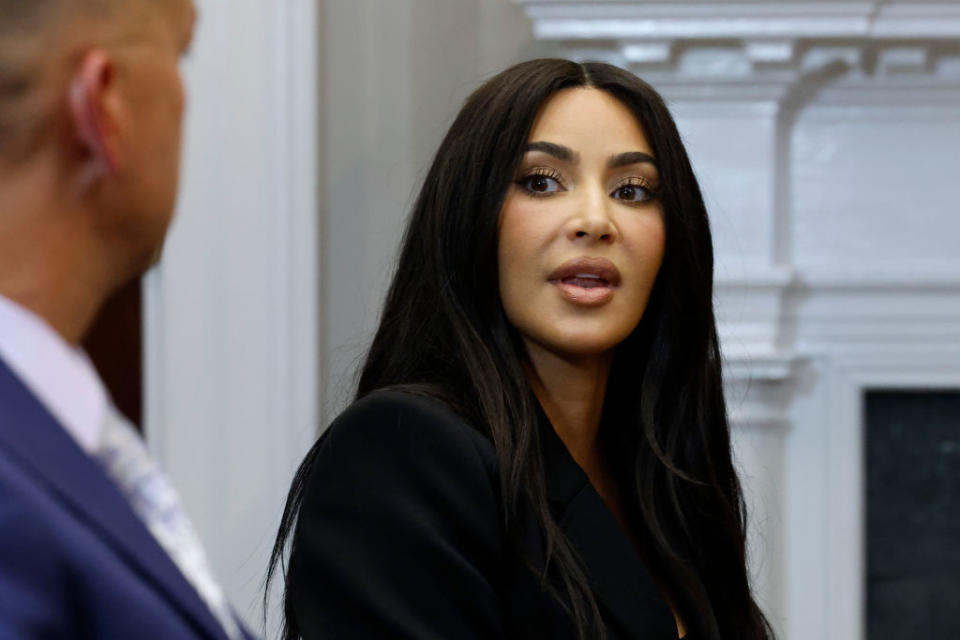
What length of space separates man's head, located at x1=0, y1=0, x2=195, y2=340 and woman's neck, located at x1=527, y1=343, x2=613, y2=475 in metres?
0.82

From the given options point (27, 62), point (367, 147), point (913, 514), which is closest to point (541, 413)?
point (27, 62)

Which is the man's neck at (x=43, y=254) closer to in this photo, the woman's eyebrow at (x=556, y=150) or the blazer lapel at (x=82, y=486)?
the blazer lapel at (x=82, y=486)

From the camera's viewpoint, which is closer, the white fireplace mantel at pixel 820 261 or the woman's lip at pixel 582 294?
the woman's lip at pixel 582 294

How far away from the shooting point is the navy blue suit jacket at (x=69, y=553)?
1.67 feet

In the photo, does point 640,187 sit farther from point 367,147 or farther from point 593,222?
point 367,147

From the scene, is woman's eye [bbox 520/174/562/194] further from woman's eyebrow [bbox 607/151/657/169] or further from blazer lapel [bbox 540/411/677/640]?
blazer lapel [bbox 540/411/677/640]

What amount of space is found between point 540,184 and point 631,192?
100 millimetres

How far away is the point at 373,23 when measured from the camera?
7.35 ft

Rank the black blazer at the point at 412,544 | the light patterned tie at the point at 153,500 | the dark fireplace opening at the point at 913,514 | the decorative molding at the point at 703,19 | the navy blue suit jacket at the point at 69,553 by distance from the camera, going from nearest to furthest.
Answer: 1. the navy blue suit jacket at the point at 69,553
2. the light patterned tie at the point at 153,500
3. the black blazer at the point at 412,544
4. the decorative molding at the point at 703,19
5. the dark fireplace opening at the point at 913,514

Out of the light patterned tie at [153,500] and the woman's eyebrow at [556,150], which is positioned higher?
the woman's eyebrow at [556,150]

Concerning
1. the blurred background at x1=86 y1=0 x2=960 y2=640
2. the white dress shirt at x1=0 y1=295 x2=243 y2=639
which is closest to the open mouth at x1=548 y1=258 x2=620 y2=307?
the white dress shirt at x1=0 y1=295 x2=243 y2=639

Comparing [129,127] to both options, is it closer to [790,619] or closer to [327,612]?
[327,612]

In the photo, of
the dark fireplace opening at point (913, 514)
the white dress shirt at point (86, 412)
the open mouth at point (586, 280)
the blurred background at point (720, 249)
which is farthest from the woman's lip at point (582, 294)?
the dark fireplace opening at point (913, 514)

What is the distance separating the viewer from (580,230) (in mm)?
1334
